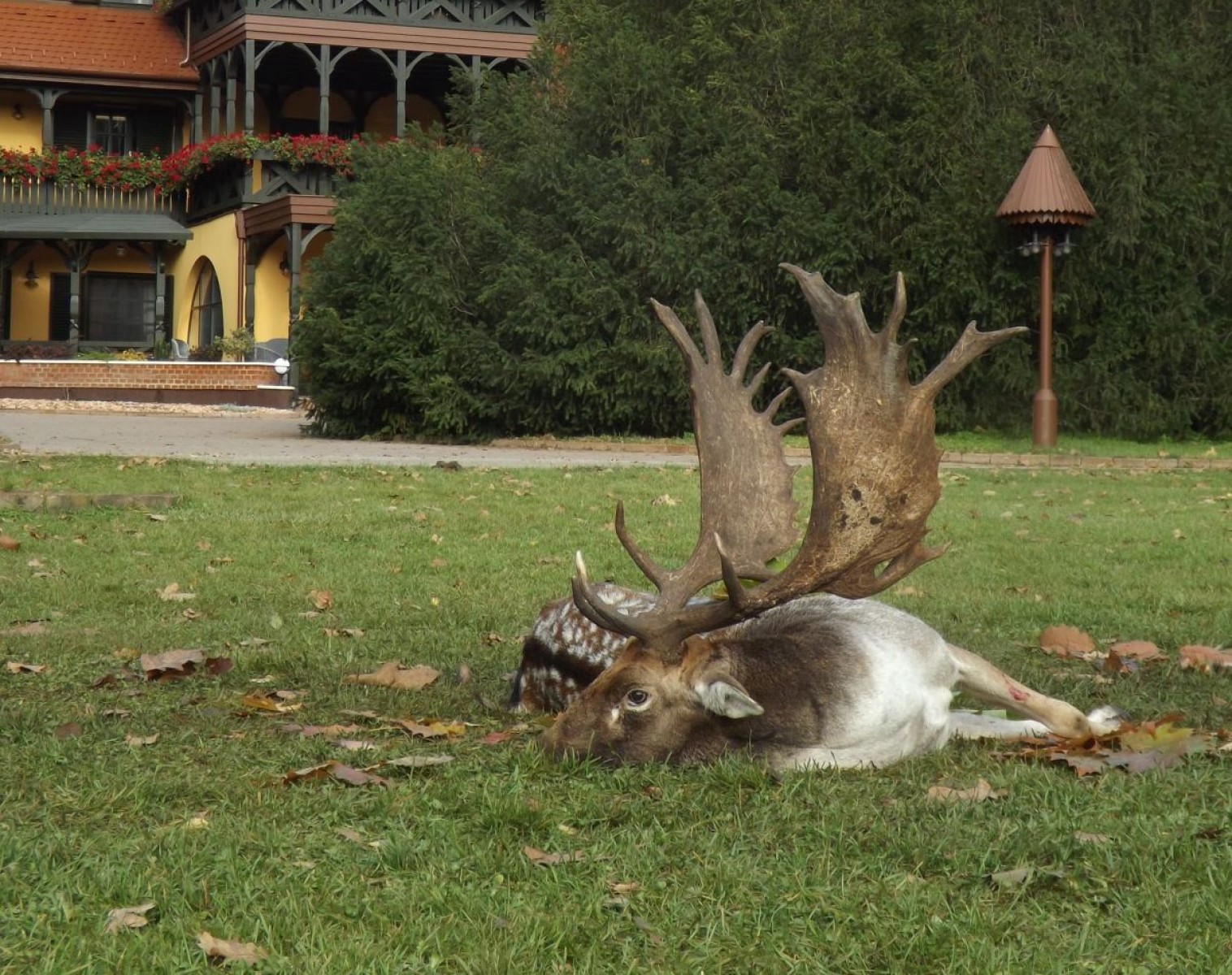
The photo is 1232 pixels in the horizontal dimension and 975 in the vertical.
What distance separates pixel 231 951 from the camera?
3080mm

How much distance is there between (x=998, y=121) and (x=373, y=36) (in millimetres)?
17021

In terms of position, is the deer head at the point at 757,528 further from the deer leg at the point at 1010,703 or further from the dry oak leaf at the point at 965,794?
the dry oak leaf at the point at 965,794

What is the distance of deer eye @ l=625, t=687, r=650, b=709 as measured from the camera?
454 centimetres

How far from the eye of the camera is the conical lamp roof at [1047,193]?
19.6m

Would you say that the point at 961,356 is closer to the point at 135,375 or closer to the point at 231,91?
the point at 135,375

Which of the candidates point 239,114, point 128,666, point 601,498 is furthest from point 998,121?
point 239,114

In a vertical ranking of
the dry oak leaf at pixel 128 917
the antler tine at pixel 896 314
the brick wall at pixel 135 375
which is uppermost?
the brick wall at pixel 135 375

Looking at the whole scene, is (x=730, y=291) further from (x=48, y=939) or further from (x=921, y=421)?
(x=48, y=939)

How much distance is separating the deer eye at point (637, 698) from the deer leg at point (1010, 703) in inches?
40.7

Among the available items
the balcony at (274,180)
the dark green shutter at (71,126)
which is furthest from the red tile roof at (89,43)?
the balcony at (274,180)

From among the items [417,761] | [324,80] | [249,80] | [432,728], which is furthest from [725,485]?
[249,80]

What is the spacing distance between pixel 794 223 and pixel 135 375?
1646 cm

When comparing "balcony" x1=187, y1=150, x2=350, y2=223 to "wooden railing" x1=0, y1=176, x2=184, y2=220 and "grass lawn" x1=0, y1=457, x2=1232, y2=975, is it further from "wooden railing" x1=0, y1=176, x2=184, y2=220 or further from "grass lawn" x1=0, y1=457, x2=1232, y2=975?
"grass lawn" x1=0, y1=457, x2=1232, y2=975

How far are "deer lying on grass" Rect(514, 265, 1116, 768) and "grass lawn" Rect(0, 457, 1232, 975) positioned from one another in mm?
142
